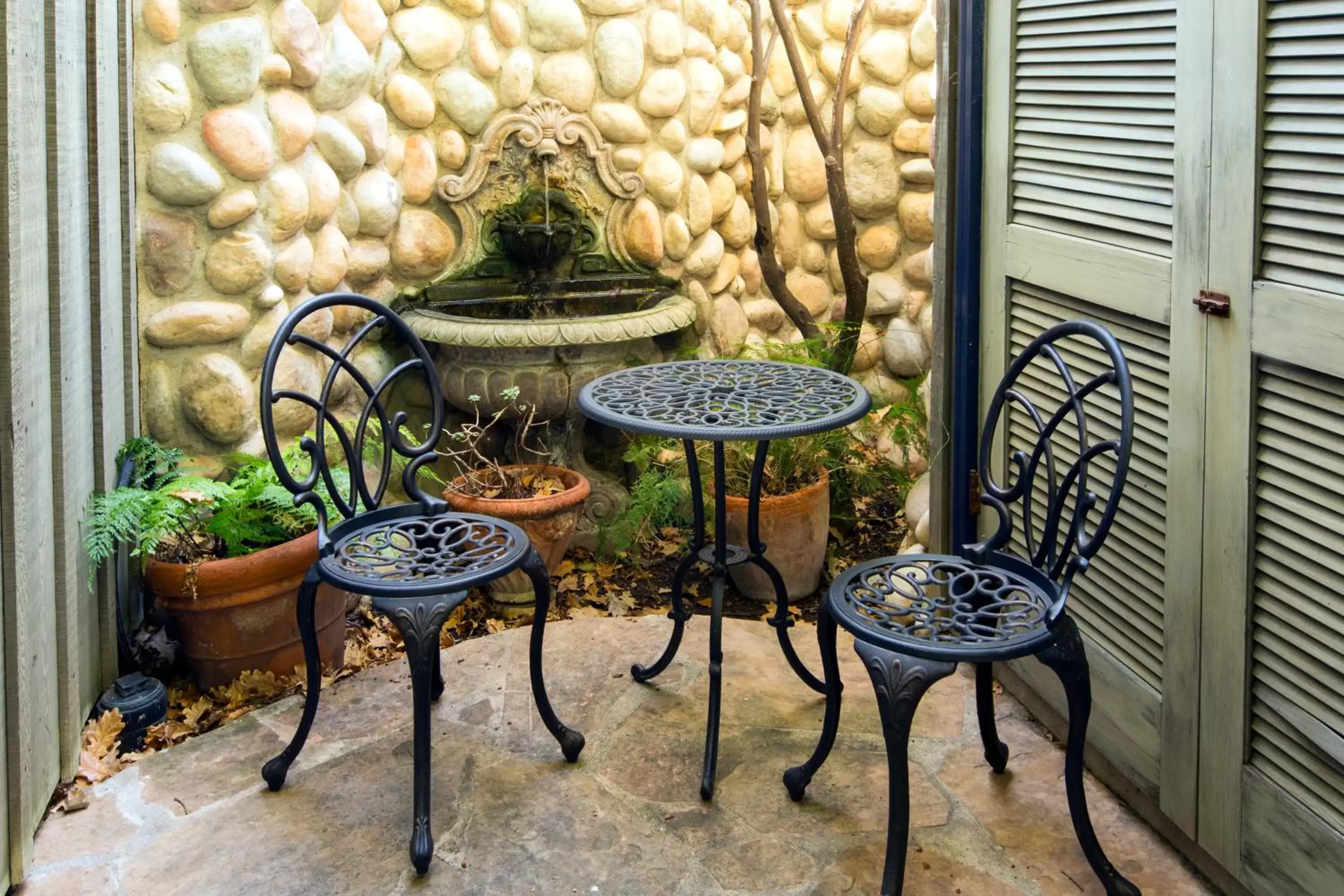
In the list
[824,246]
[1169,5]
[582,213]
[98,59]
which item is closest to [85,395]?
[98,59]

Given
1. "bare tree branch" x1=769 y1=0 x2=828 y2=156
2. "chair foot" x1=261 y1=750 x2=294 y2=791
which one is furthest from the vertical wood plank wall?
"bare tree branch" x1=769 y1=0 x2=828 y2=156

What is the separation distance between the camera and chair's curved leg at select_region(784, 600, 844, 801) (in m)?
2.53

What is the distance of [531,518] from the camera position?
148 inches

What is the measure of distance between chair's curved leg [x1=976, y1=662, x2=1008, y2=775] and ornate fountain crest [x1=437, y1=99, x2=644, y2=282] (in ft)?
7.52

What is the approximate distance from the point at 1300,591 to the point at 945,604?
1.90 feet

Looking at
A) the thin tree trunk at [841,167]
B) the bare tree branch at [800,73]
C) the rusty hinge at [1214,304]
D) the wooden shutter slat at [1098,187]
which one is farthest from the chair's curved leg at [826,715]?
the bare tree branch at [800,73]

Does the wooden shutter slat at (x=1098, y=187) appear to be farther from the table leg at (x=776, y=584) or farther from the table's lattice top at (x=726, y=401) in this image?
the table leg at (x=776, y=584)

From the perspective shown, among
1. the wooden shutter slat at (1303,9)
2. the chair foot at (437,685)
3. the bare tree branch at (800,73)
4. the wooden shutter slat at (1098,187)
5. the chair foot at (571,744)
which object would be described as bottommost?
the chair foot at (571,744)

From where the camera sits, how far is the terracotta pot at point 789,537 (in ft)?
12.7

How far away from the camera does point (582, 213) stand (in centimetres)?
445

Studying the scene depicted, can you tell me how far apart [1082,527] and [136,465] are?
→ 218cm

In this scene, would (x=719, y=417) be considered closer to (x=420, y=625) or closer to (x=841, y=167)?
(x=420, y=625)

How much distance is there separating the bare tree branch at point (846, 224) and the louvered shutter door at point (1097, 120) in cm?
172

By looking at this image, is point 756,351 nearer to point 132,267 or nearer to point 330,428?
point 330,428
